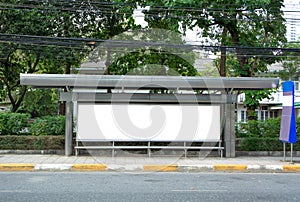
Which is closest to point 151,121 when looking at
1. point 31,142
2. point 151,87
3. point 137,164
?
point 151,87

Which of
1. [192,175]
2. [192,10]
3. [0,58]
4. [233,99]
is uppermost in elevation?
[192,10]

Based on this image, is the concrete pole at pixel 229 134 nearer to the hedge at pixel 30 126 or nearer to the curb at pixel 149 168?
the curb at pixel 149 168

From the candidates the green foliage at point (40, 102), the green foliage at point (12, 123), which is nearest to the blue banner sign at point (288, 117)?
the green foliage at point (12, 123)

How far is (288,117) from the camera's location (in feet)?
45.4

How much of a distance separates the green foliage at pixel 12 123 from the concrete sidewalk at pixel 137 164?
2168 mm

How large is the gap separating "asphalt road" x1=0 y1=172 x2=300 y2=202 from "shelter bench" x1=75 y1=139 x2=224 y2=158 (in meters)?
3.15

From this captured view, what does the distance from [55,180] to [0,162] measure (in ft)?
13.2

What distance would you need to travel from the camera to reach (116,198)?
7.63 metres

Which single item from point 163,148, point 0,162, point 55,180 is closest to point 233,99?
point 163,148

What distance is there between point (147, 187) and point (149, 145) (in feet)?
19.6

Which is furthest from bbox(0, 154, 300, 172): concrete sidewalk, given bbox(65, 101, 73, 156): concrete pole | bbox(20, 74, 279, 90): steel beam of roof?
bbox(20, 74, 279, 90): steel beam of roof

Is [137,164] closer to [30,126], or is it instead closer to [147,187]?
[147,187]

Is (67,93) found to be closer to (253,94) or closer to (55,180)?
(55,180)

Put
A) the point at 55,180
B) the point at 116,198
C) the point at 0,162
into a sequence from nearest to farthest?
the point at 116,198, the point at 55,180, the point at 0,162
